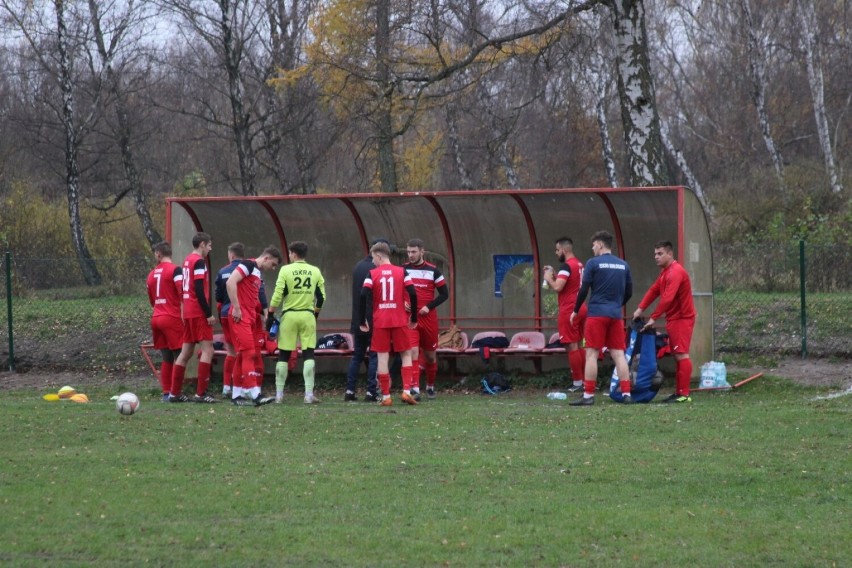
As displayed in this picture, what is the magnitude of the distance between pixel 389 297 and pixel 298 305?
41.3 inches

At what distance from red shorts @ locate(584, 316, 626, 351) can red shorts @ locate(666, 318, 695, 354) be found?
2.27ft

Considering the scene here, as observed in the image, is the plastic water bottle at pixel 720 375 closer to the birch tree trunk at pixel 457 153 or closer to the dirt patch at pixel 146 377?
the dirt patch at pixel 146 377

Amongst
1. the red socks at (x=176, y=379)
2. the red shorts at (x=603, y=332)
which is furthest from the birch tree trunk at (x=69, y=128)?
the red shorts at (x=603, y=332)

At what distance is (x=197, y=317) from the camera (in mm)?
13164

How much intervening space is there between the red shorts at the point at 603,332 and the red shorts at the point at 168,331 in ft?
15.7

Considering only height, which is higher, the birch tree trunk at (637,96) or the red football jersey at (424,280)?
the birch tree trunk at (637,96)

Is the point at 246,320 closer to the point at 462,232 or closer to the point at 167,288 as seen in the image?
the point at 167,288

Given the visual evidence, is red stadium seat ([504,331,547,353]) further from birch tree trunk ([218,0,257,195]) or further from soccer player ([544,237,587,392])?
birch tree trunk ([218,0,257,195])

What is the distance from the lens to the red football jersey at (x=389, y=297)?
12.6 meters

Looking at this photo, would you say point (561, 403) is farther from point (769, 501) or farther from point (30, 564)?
point (30, 564)

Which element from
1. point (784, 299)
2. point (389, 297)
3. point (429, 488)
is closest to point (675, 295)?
point (389, 297)

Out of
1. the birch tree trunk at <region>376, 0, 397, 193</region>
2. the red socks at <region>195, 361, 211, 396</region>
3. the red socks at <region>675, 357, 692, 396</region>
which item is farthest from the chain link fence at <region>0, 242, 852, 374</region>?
the birch tree trunk at <region>376, 0, 397, 193</region>

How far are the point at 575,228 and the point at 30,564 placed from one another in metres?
11.7

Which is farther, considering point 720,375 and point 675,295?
point 720,375
